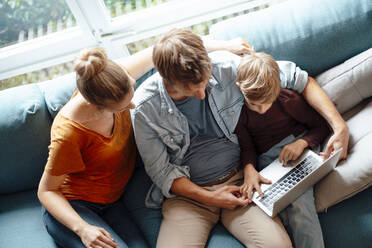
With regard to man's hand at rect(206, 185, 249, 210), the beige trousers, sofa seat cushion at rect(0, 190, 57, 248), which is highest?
sofa seat cushion at rect(0, 190, 57, 248)

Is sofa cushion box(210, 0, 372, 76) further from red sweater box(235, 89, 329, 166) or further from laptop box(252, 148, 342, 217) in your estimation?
laptop box(252, 148, 342, 217)

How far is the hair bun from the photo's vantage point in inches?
39.3

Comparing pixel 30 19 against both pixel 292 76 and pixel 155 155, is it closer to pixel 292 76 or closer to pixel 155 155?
pixel 155 155

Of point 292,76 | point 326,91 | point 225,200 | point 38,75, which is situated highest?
point 38,75

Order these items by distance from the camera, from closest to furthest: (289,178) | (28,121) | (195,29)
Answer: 1. (289,178)
2. (28,121)
3. (195,29)

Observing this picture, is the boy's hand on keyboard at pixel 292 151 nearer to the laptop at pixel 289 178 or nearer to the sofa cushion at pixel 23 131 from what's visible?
the laptop at pixel 289 178

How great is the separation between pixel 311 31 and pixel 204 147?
0.70 metres

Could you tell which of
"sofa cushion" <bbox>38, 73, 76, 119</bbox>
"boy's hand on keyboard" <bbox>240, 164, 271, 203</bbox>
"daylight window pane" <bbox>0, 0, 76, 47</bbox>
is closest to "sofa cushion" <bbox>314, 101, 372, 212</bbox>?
"boy's hand on keyboard" <bbox>240, 164, 271, 203</bbox>

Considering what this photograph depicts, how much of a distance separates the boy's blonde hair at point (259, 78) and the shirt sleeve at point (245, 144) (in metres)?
0.23

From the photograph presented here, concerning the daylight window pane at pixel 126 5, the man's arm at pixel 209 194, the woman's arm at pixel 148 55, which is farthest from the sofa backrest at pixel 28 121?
the man's arm at pixel 209 194

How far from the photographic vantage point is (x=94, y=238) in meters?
1.22

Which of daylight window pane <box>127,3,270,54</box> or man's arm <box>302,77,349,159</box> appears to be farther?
daylight window pane <box>127,3,270,54</box>

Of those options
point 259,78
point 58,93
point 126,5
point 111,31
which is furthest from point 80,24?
point 259,78

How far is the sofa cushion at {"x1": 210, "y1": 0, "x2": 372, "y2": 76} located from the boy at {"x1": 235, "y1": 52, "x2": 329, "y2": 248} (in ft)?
0.72
